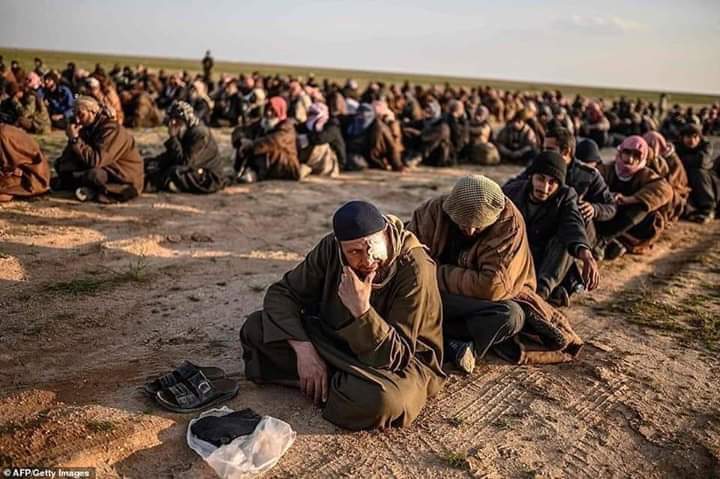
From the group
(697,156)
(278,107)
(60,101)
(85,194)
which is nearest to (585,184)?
(697,156)

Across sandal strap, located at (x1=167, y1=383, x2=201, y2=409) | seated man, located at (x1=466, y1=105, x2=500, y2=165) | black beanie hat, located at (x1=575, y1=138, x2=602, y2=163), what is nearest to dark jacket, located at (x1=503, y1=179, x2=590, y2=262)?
black beanie hat, located at (x1=575, y1=138, x2=602, y2=163)

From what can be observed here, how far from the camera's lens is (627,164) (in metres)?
6.53

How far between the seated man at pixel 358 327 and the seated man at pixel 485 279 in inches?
20.3

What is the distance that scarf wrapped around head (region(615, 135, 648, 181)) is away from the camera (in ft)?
21.2

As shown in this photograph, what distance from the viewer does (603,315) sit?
197 inches

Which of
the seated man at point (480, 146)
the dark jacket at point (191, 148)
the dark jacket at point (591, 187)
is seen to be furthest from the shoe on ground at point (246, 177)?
the seated man at point (480, 146)

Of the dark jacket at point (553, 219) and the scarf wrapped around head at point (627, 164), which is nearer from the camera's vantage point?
the dark jacket at point (553, 219)

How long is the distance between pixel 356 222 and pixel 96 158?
16.8 ft

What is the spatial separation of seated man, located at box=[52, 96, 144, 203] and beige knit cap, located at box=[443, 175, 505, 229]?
185 inches

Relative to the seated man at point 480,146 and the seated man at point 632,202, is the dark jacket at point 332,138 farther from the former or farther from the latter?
the seated man at point 632,202

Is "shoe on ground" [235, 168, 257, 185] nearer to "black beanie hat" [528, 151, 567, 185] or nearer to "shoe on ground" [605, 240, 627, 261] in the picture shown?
"shoe on ground" [605, 240, 627, 261]

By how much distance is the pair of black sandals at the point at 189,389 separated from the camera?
3.21 metres

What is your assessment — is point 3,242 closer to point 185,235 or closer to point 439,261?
point 185,235

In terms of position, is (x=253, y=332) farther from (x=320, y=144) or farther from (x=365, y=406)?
(x=320, y=144)
